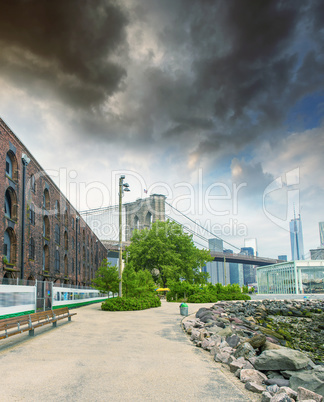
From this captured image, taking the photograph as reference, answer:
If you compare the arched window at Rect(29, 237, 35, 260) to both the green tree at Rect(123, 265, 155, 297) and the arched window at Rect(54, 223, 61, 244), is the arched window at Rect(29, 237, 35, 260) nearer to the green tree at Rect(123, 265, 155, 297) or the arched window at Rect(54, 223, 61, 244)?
the arched window at Rect(54, 223, 61, 244)

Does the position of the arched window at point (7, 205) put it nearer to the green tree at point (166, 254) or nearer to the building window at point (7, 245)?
the building window at point (7, 245)

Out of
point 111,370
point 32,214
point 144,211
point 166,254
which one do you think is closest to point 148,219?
point 144,211

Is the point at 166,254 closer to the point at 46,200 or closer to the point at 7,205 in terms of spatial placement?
the point at 46,200

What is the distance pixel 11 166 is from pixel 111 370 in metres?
18.9

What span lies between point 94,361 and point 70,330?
6.04m

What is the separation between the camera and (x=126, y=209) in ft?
291

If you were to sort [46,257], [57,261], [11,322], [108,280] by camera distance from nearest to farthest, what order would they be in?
[11,322] < [108,280] < [46,257] < [57,261]

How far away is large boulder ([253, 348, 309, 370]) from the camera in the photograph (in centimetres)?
761

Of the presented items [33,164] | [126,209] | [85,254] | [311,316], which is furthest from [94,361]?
[126,209]

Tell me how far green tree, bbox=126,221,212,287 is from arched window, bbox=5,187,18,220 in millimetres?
27764

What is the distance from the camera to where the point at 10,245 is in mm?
22719

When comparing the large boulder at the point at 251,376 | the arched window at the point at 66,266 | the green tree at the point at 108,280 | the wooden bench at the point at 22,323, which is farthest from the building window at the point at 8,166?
the large boulder at the point at 251,376

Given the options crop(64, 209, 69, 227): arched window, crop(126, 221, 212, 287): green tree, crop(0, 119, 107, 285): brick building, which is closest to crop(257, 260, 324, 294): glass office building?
crop(126, 221, 212, 287): green tree

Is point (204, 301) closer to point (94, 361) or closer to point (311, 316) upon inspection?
point (311, 316)
